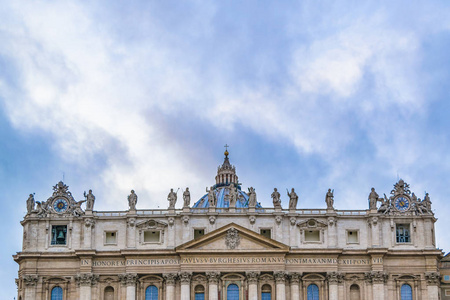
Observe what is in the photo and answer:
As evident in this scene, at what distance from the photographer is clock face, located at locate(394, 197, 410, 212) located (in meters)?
86.8

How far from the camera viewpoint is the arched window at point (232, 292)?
84188mm

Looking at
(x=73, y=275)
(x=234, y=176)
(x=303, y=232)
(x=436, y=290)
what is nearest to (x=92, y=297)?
(x=73, y=275)

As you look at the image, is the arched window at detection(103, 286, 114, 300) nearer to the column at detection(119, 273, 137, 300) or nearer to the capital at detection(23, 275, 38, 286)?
the column at detection(119, 273, 137, 300)

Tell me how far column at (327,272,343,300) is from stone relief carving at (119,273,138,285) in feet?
60.9

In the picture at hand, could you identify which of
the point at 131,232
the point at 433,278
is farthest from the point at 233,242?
the point at 433,278

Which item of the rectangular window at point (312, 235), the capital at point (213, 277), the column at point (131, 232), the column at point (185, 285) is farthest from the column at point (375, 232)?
the column at point (131, 232)

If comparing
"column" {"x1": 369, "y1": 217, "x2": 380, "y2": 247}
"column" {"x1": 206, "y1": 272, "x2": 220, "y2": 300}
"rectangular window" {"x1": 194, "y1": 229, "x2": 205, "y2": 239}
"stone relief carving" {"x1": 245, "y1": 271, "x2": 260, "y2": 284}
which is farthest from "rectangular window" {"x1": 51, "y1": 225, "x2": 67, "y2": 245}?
"column" {"x1": 369, "y1": 217, "x2": 380, "y2": 247}

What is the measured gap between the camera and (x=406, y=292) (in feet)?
278

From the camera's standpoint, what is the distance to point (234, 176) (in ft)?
422

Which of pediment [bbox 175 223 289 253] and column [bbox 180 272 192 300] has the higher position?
pediment [bbox 175 223 289 253]

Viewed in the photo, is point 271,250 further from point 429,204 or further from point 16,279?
point 16,279

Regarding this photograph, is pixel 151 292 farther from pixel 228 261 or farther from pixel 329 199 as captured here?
pixel 329 199

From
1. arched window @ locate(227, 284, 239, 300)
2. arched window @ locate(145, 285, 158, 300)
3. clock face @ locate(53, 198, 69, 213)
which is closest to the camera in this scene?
arched window @ locate(227, 284, 239, 300)

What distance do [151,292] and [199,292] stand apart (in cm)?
468
